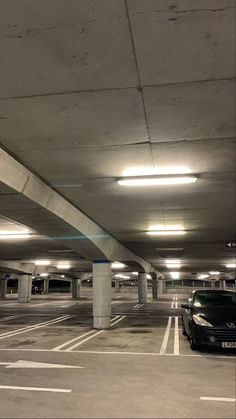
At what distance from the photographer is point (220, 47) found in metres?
4.14

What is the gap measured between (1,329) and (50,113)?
560 inches

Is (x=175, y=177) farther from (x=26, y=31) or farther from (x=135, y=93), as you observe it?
(x=26, y=31)

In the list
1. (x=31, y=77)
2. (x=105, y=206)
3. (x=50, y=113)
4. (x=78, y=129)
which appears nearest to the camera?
(x=31, y=77)

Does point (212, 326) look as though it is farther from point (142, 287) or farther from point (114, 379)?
point (142, 287)

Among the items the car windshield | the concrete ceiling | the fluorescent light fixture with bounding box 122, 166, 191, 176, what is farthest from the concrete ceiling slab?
the car windshield

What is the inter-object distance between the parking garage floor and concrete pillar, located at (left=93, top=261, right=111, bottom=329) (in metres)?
3.80

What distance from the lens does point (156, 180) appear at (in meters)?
8.90

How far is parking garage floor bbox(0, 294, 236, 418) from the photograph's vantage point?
5.69 meters

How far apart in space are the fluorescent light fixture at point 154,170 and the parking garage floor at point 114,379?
431cm

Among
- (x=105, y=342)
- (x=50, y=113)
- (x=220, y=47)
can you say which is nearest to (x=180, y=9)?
(x=220, y=47)

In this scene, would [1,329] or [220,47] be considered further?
[1,329]

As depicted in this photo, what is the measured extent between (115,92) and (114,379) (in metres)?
5.65

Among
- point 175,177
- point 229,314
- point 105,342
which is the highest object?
point 175,177

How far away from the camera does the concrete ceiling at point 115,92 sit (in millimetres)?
3738
